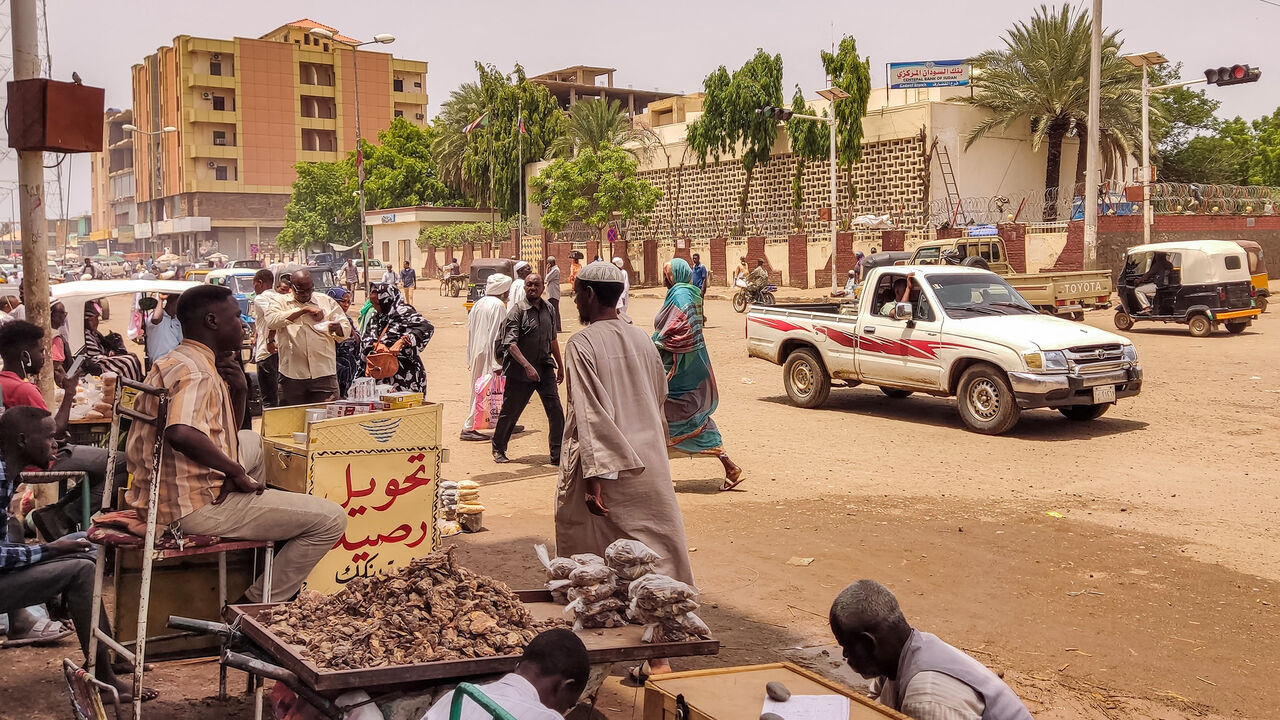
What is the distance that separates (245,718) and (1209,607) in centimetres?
522

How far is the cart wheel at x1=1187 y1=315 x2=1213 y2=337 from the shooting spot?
20.6 metres

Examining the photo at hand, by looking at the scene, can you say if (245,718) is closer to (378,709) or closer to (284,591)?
(284,591)

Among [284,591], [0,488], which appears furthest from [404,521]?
[0,488]

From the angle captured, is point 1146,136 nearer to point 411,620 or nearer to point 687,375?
point 687,375

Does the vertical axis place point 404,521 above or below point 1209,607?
above

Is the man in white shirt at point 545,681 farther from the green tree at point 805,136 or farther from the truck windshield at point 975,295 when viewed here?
the green tree at point 805,136

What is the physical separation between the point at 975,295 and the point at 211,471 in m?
10.2

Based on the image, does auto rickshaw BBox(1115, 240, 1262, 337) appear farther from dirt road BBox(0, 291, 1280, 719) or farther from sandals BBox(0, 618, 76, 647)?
sandals BBox(0, 618, 76, 647)

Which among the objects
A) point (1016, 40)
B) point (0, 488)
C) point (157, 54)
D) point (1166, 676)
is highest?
point (157, 54)

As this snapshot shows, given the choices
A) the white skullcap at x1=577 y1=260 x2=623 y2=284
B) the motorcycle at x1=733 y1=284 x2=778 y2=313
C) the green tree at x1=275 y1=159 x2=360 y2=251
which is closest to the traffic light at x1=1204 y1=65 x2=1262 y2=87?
the motorcycle at x1=733 y1=284 x2=778 y2=313

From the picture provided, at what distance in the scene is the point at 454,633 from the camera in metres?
3.63

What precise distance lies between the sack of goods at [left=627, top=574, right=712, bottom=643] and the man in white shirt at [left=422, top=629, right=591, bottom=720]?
622mm

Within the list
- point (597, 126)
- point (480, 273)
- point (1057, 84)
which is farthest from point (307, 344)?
point (597, 126)

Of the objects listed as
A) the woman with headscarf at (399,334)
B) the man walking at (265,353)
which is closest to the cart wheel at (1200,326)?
the woman with headscarf at (399,334)
